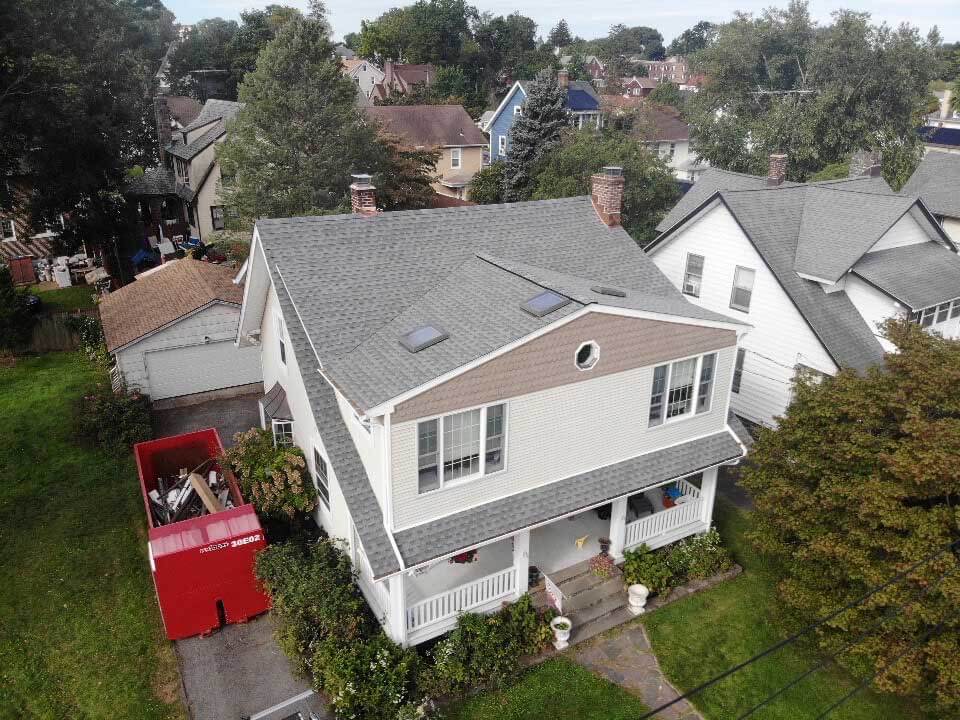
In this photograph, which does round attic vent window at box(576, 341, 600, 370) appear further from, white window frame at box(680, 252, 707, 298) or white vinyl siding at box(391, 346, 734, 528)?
white window frame at box(680, 252, 707, 298)

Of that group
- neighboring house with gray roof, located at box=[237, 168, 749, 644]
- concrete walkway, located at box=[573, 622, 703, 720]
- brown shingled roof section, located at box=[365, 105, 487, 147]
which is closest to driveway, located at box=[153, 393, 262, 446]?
neighboring house with gray roof, located at box=[237, 168, 749, 644]

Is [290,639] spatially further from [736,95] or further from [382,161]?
[736,95]

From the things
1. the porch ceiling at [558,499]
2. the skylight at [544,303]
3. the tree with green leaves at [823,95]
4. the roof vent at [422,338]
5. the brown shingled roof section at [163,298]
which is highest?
the tree with green leaves at [823,95]

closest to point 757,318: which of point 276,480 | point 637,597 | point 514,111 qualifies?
point 637,597

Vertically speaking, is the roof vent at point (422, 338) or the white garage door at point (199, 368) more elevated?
the roof vent at point (422, 338)

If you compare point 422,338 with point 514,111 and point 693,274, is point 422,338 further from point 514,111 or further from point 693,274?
point 514,111

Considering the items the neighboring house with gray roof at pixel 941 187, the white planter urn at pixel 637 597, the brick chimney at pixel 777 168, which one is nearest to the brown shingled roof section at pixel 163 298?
the white planter urn at pixel 637 597

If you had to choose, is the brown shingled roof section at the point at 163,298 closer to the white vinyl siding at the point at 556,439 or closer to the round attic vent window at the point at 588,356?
the white vinyl siding at the point at 556,439
